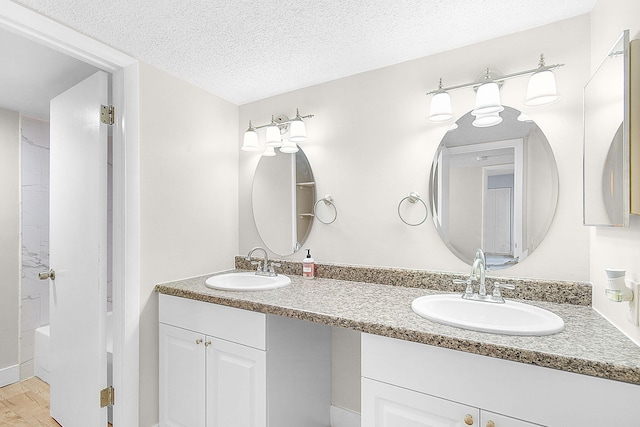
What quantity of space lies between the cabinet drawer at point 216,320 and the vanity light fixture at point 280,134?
107 cm

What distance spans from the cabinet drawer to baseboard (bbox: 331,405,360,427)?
0.81 m

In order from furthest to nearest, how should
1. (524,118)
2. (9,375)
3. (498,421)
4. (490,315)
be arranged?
(9,375) → (524,118) → (490,315) → (498,421)

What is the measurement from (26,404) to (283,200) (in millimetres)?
2260

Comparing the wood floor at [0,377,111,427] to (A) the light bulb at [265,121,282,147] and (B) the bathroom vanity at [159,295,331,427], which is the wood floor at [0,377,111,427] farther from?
(A) the light bulb at [265,121,282,147]

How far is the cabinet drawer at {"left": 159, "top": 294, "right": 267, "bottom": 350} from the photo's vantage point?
57.8 inches

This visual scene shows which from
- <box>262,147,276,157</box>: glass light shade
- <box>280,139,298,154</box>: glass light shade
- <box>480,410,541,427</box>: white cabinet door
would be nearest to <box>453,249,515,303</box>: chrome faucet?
<box>480,410,541,427</box>: white cabinet door

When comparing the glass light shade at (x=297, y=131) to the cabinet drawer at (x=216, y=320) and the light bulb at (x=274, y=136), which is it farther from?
the cabinet drawer at (x=216, y=320)

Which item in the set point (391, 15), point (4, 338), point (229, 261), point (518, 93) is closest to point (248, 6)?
point (391, 15)

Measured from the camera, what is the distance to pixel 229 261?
7.70ft

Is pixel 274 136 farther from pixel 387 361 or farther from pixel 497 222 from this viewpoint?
pixel 387 361

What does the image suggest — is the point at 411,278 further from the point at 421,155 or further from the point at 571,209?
the point at 571,209

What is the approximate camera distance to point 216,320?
159 cm

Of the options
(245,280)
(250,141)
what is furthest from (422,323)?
(250,141)

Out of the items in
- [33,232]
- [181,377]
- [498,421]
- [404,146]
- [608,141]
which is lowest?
[181,377]
